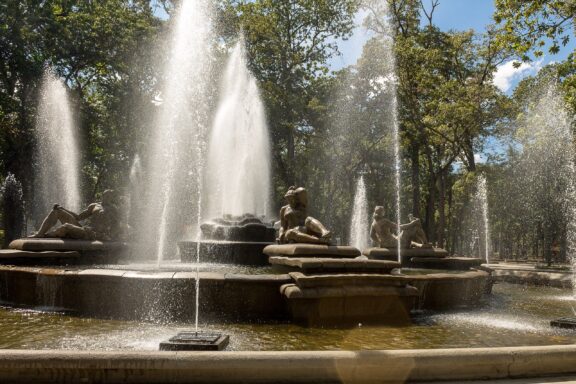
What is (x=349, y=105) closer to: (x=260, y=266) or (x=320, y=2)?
(x=320, y=2)

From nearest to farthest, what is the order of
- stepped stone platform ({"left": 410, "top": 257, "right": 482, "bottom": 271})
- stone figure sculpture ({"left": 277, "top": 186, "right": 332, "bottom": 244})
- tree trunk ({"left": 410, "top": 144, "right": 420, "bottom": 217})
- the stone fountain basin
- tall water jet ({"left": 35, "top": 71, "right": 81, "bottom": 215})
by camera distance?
1. the stone fountain basin
2. stone figure sculpture ({"left": 277, "top": 186, "right": 332, "bottom": 244})
3. stepped stone platform ({"left": 410, "top": 257, "right": 482, "bottom": 271})
4. tall water jet ({"left": 35, "top": 71, "right": 81, "bottom": 215})
5. tree trunk ({"left": 410, "top": 144, "right": 420, "bottom": 217})

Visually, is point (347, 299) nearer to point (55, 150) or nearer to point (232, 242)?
point (232, 242)

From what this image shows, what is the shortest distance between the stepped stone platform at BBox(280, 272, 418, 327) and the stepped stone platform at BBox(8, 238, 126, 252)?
594 cm

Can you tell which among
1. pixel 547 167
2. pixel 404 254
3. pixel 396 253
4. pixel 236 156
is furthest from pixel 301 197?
pixel 547 167

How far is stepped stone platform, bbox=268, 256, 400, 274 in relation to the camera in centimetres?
721

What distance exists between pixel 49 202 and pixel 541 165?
101ft

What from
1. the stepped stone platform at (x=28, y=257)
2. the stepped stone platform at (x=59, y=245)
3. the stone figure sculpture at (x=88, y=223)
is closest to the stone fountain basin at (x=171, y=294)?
the stepped stone platform at (x=28, y=257)

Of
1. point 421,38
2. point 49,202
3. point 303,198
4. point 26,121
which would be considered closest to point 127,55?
point 26,121

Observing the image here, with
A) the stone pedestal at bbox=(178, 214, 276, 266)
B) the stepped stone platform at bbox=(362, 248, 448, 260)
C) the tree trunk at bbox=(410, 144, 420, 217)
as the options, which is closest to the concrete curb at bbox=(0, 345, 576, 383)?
the stone pedestal at bbox=(178, 214, 276, 266)

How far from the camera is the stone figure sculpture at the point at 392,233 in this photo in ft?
42.8

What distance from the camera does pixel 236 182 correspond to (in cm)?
1664

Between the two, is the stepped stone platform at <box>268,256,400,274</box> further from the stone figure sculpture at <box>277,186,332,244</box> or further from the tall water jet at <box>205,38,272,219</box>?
the tall water jet at <box>205,38,272,219</box>

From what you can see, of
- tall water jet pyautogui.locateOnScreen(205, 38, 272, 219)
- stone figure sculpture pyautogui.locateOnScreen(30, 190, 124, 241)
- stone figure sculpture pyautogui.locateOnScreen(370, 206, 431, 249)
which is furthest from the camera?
tall water jet pyautogui.locateOnScreen(205, 38, 272, 219)

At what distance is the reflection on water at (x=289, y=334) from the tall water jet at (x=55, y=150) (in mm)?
21356
